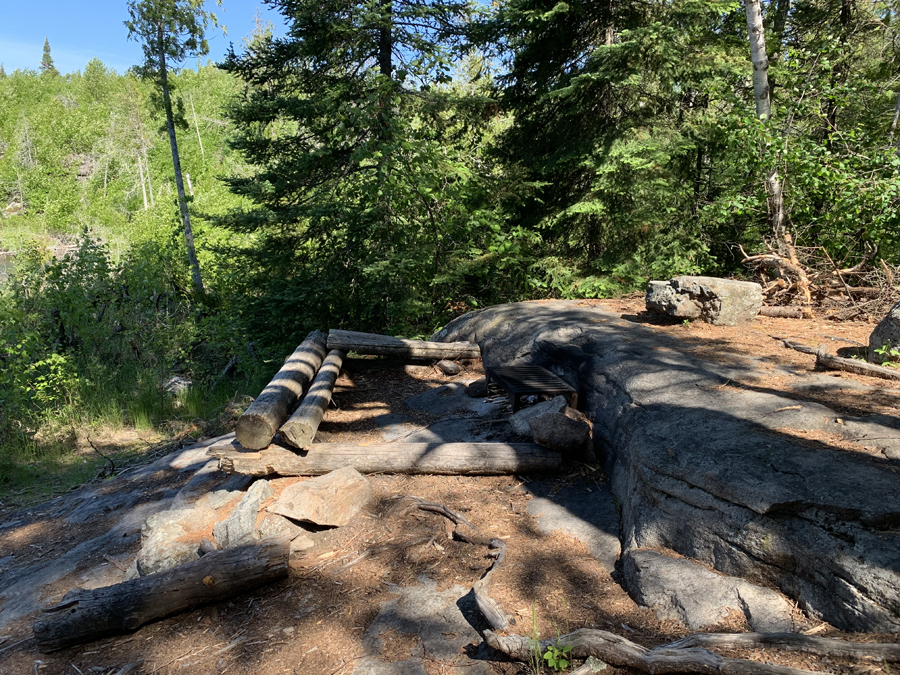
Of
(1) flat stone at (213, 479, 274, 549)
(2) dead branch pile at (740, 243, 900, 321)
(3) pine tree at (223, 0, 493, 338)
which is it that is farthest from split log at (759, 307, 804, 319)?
(1) flat stone at (213, 479, 274, 549)

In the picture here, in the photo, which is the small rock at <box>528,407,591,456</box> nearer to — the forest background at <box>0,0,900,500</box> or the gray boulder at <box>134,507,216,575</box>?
the gray boulder at <box>134,507,216,575</box>

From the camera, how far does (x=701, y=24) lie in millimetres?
9109

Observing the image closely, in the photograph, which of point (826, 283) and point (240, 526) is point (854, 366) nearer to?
point (826, 283)

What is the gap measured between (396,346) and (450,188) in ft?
11.1

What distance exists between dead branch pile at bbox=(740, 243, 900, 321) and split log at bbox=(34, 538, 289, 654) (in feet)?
23.3

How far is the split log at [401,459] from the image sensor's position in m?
5.02

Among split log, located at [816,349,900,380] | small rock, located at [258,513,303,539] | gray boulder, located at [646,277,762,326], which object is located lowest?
small rock, located at [258,513,303,539]

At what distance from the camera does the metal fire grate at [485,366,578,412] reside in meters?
5.79

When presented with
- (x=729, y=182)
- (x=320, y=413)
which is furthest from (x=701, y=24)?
(x=320, y=413)

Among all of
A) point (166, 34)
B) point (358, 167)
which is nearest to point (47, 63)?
point (166, 34)

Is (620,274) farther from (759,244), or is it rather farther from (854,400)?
(854,400)

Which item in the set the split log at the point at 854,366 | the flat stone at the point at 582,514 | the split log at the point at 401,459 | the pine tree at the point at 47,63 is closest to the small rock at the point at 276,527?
the split log at the point at 401,459

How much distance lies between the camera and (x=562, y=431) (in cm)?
503

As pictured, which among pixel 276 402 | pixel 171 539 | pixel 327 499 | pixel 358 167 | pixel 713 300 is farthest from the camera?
pixel 358 167
